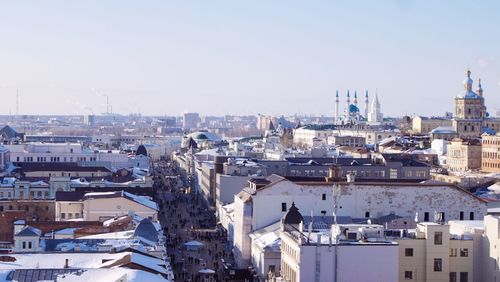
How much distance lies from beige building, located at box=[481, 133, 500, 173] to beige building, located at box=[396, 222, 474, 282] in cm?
6177

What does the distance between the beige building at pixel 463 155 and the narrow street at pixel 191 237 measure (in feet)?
84.5

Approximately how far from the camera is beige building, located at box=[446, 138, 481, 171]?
104250 mm

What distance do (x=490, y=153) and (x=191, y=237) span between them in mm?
43578

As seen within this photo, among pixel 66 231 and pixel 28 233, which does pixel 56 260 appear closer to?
pixel 28 233

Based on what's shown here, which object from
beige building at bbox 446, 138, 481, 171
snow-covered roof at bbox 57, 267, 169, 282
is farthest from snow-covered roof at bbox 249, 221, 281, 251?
beige building at bbox 446, 138, 481, 171

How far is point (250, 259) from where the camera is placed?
52.7 m

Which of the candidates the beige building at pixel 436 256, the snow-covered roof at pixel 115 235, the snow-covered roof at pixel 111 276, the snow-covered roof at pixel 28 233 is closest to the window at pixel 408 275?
the beige building at pixel 436 256

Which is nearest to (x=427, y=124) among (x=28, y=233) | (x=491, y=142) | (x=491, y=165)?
(x=491, y=142)

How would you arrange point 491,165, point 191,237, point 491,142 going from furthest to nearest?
point 491,142 < point 491,165 < point 191,237

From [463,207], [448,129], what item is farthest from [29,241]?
[448,129]

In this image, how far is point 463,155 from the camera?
10556 cm

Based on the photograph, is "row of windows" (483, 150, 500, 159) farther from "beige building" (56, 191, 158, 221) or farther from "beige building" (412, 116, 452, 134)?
Result: "beige building" (412, 116, 452, 134)

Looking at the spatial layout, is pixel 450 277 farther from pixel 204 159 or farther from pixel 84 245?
pixel 204 159

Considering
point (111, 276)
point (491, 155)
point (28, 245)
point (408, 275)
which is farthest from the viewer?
point (491, 155)
